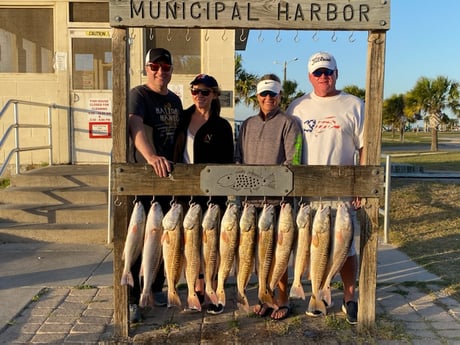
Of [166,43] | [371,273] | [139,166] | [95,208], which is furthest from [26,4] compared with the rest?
[371,273]

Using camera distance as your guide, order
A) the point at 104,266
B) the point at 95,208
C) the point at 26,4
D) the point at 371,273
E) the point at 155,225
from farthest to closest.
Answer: the point at 26,4, the point at 95,208, the point at 104,266, the point at 371,273, the point at 155,225

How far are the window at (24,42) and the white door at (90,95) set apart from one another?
519mm

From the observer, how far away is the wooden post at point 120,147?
3660mm

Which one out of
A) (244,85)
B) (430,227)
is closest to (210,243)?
(430,227)

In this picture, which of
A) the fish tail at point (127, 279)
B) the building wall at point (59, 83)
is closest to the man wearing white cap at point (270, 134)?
the fish tail at point (127, 279)

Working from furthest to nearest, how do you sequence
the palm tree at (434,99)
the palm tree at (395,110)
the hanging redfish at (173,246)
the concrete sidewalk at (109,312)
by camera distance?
the palm tree at (395,110) < the palm tree at (434,99) < the concrete sidewalk at (109,312) < the hanging redfish at (173,246)

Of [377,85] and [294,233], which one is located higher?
[377,85]

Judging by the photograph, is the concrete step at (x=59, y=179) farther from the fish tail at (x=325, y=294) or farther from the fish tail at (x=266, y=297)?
the fish tail at (x=325, y=294)

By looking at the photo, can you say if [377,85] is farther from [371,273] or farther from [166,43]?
[166,43]

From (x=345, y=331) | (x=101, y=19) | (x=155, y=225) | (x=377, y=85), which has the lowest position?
(x=345, y=331)

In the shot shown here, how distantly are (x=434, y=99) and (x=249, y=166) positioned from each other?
107 feet

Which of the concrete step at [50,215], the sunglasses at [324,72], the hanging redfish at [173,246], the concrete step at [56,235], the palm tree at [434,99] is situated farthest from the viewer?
the palm tree at [434,99]

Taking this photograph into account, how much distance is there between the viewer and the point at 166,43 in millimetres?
8734

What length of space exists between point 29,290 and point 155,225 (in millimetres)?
1950
